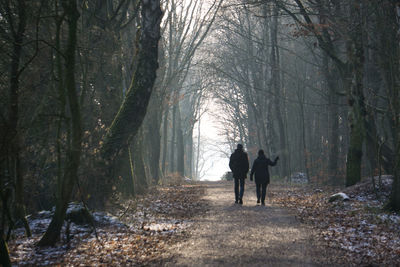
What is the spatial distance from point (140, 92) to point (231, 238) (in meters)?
5.05

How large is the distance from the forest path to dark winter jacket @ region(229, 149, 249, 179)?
8.56ft

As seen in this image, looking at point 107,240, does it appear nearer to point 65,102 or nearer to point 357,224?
point 65,102

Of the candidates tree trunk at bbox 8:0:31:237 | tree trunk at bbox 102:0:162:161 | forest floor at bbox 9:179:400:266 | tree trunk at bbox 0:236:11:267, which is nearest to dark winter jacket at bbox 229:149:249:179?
forest floor at bbox 9:179:400:266

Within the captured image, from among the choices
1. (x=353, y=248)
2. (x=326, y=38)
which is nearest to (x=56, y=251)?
(x=353, y=248)

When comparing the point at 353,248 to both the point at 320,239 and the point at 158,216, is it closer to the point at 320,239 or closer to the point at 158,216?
the point at 320,239

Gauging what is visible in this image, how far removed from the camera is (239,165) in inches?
554

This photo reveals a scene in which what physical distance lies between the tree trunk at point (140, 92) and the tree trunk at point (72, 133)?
3.08 m

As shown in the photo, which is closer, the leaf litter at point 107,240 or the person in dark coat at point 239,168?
the leaf litter at point 107,240

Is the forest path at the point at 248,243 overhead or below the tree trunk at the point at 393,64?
below

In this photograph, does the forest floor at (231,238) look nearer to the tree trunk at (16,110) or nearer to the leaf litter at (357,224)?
the leaf litter at (357,224)

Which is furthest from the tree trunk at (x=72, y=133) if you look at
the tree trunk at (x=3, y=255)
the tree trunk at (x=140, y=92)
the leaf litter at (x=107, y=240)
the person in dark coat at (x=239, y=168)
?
the person in dark coat at (x=239, y=168)

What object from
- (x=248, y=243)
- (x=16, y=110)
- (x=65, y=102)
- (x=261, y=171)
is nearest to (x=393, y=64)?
(x=261, y=171)

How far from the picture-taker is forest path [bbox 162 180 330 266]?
636 centimetres

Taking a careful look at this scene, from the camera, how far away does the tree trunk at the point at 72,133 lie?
6.69 metres
